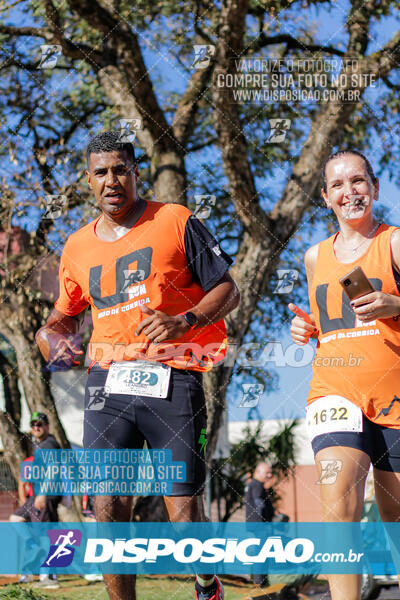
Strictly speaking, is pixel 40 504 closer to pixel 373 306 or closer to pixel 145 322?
pixel 145 322

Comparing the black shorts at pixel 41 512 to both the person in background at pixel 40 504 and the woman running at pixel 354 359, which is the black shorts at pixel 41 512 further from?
the woman running at pixel 354 359

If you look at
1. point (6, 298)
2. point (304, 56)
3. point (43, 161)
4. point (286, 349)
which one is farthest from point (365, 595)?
point (304, 56)

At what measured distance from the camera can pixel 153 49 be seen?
8.95 meters

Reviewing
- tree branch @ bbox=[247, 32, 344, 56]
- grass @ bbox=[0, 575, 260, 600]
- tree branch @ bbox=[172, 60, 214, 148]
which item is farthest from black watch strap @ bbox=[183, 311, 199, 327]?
tree branch @ bbox=[247, 32, 344, 56]

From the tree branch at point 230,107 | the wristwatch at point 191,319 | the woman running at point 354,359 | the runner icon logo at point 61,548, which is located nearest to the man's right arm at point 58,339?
the wristwatch at point 191,319

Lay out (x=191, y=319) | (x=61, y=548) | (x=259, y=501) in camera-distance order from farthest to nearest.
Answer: (x=259, y=501), (x=61, y=548), (x=191, y=319)

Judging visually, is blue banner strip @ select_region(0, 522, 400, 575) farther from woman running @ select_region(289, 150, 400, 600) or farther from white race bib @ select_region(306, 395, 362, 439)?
white race bib @ select_region(306, 395, 362, 439)

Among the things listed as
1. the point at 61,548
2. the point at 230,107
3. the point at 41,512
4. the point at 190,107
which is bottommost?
the point at 61,548

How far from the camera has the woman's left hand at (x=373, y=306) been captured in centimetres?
265

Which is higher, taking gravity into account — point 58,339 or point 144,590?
point 58,339

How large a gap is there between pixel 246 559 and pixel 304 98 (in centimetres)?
640

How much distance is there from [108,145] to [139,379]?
1157 mm

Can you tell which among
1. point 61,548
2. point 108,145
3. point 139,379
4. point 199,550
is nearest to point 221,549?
point 199,550

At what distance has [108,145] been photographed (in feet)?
11.0
